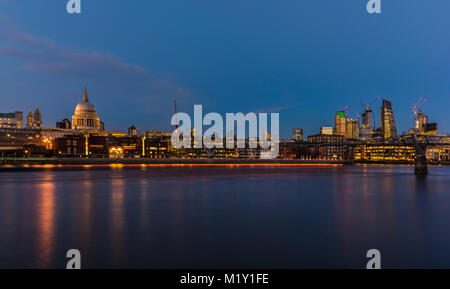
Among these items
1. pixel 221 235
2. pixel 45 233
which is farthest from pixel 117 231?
pixel 221 235

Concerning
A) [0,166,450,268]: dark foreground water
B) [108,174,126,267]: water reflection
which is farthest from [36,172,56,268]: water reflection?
[108,174,126,267]: water reflection

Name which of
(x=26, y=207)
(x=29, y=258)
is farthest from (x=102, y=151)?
(x=29, y=258)

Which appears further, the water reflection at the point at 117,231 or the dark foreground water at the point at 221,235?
the water reflection at the point at 117,231

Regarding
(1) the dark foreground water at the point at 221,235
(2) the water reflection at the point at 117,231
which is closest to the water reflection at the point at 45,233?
(1) the dark foreground water at the point at 221,235

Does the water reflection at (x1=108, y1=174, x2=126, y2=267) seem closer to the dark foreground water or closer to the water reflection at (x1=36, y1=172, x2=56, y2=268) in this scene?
the dark foreground water

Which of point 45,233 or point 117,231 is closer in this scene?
point 45,233

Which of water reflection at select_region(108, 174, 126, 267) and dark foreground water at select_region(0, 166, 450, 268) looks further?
water reflection at select_region(108, 174, 126, 267)

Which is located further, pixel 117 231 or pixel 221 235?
pixel 117 231

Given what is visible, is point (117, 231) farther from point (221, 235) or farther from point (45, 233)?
Answer: point (221, 235)

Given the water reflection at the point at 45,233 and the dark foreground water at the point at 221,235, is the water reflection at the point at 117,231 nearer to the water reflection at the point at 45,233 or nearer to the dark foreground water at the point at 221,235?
the dark foreground water at the point at 221,235

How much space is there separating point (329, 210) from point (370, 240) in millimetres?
7355

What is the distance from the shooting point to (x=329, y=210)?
63.3 ft

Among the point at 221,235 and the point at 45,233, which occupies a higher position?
the point at 45,233
